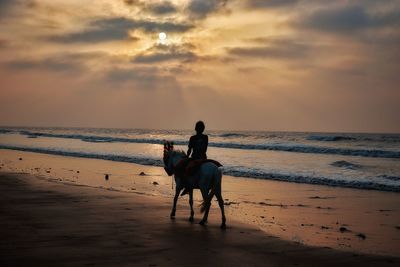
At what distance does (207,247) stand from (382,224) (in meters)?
5.29

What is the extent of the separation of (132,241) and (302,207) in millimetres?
6821

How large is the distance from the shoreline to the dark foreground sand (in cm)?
84

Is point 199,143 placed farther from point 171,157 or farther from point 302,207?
point 302,207

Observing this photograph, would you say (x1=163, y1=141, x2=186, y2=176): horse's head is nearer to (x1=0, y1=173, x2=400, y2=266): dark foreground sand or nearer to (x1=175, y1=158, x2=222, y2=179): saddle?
(x1=175, y1=158, x2=222, y2=179): saddle

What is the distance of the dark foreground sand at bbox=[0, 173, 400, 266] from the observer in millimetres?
7422

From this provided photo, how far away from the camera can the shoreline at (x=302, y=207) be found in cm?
969

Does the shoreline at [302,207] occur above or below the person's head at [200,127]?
below

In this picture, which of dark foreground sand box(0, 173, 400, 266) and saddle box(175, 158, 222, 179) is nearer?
dark foreground sand box(0, 173, 400, 266)

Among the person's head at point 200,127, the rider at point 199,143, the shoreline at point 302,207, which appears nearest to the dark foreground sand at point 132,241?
the shoreline at point 302,207

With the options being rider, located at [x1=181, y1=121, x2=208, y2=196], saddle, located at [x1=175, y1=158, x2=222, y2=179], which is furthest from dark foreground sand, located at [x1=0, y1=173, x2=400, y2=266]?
rider, located at [x1=181, y1=121, x2=208, y2=196]

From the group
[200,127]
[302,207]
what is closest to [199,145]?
[200,127]

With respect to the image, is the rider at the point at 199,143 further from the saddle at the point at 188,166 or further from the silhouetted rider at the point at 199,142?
the saddle at the point at 188,166

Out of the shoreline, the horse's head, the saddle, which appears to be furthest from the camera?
the horse's head

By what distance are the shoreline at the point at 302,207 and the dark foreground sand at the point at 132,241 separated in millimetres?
838
